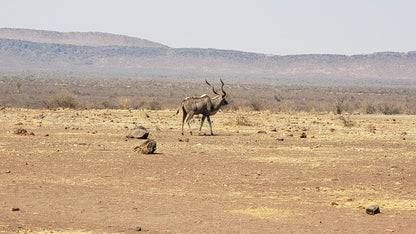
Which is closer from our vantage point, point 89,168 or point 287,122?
point 89,168

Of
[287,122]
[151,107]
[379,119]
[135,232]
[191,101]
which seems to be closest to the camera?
[135,232]

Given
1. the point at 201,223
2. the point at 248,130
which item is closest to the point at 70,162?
the point at 201,223

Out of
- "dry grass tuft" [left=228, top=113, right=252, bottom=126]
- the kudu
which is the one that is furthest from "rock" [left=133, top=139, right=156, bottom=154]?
"dry grass tuft" [left=228, top=113, right=252, bottom=126]

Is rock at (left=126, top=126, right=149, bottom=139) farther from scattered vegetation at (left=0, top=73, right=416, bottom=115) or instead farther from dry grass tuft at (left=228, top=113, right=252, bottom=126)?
scattered vegetation at (left=0, top=73, right=416, bottom=115)

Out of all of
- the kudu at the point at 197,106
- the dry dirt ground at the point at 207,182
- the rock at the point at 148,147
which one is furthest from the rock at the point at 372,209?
the kudu at the point at 197,106

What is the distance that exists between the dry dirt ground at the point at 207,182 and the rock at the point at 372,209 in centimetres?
7

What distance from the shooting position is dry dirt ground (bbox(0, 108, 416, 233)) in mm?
10945

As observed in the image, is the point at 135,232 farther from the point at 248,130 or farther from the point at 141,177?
the point at 248,130

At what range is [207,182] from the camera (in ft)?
48.2

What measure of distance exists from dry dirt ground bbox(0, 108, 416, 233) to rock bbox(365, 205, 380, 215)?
7 centimetres

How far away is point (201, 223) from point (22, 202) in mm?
3418

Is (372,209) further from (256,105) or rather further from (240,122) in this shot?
(256,105)

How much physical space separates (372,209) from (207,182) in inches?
165

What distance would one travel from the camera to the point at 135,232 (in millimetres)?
10172
